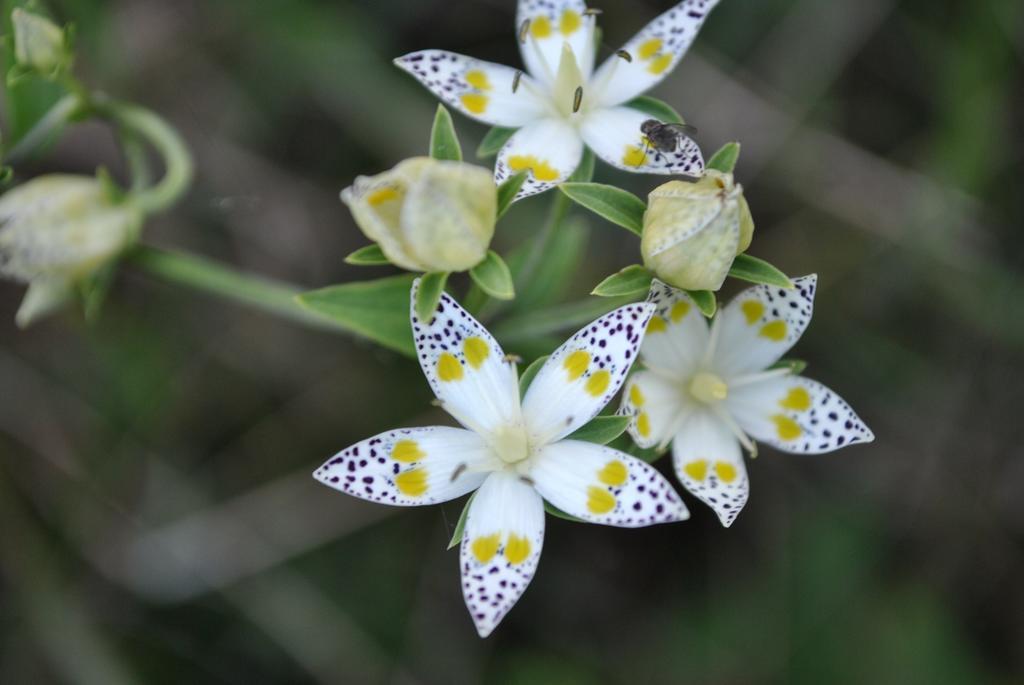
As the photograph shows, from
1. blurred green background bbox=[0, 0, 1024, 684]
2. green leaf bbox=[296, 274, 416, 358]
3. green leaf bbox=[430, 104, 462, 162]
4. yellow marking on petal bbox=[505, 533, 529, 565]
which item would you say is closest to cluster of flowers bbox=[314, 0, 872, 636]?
yellow marking on petal bbox=[505, 533, 529, 565]

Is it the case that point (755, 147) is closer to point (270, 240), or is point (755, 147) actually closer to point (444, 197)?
point (270, 240)

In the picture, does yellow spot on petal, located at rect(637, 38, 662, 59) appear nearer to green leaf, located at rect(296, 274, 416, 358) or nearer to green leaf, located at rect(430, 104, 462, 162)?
green leaf, located at rect(430, 104, 462, 162)

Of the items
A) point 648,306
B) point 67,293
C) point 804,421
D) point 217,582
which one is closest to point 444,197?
point 648,306

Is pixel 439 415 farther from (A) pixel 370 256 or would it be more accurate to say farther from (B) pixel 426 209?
(B) pixel 426 209

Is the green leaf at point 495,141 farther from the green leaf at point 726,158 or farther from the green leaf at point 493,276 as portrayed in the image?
the green leaf at point 726,158

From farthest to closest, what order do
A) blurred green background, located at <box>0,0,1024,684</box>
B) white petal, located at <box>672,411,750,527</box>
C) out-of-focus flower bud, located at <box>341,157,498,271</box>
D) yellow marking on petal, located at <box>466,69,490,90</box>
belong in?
1. blurred green background, located at <box>0,0,1024,684</box>
2. yellow marking on petal, located at <box>466,69,490,90</box>
3. white petal, located at <box>672,411,750,527</box>
4. out-of-focus flower bud, located at <box>341,157,498,271</box>

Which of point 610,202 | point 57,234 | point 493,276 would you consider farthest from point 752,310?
point 57,234

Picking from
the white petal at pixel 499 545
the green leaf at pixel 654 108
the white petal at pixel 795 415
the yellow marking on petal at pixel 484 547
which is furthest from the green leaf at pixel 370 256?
the white petal at pixel 795 415
